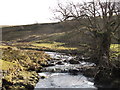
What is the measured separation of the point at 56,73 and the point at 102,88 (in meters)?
9.03

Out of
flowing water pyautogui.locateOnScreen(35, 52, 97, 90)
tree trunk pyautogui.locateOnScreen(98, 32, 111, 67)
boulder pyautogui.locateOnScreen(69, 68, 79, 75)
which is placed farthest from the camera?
boulder pyautogui.locateOnScreen(69, 68, 79, 75)

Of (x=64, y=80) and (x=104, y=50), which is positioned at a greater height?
(x=104, y=50)

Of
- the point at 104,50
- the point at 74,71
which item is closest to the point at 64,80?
the point at 74,71

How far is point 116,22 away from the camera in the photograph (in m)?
22.4

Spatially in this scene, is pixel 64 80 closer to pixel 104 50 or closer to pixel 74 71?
pixel 74 71

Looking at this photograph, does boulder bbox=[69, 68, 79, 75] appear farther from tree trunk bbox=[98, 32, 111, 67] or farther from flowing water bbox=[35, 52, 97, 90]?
tree trunk bbox=[98, 32, 111, 67]

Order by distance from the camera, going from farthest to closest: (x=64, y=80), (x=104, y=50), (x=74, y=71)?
(x=74, y=71) < (x=64, y=80) < (x=104, y=50)

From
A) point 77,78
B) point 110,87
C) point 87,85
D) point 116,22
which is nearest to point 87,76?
point 77,78

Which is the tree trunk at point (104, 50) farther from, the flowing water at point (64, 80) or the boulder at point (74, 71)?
the boulder at point (74, 71)

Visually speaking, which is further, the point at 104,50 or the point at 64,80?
the point at 64,80

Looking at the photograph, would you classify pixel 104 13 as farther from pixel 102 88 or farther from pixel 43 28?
pixel 43 28

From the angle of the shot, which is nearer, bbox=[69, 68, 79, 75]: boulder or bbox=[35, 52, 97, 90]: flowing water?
bbox=[35, 52, 97, 90]: flowing water

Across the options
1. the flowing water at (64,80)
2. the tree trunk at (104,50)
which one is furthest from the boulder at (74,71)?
the tree trunk at (104,50)

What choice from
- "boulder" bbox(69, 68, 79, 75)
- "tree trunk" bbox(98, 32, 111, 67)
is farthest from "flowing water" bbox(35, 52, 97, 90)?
"tree trunk" bbox(98, 32, 111, 67)
